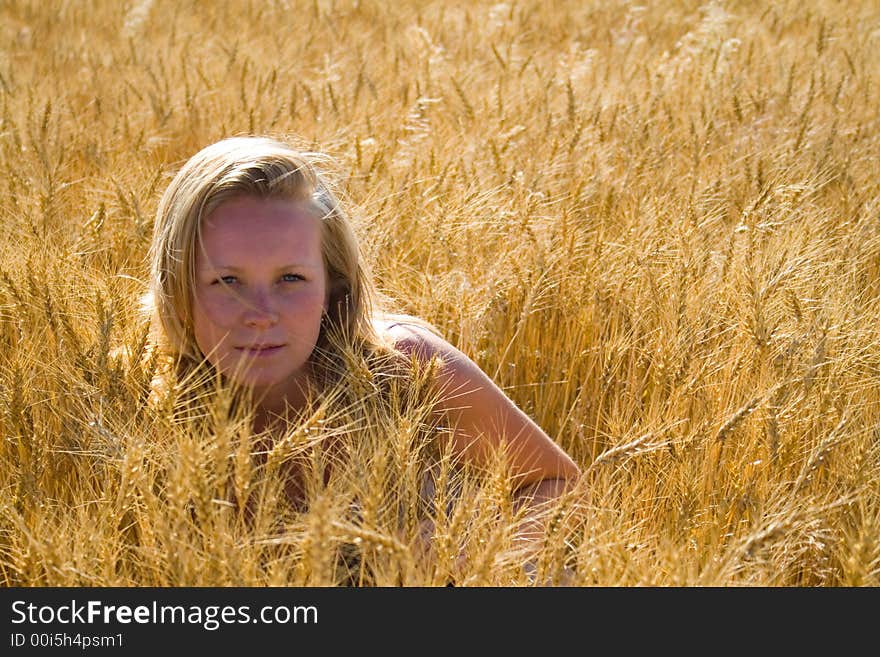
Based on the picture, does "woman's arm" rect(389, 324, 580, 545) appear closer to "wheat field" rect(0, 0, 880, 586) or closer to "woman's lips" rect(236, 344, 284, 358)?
"wheat field" rect(0, 0, 880, 586)

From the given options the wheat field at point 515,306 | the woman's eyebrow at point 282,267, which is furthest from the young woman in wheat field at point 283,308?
the wheat field at point 515,306

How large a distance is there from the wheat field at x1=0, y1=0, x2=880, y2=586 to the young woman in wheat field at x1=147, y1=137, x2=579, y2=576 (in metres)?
0.13

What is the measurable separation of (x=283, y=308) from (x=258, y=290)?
0.06m

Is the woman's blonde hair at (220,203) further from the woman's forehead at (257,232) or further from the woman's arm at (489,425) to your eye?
the woman's arm at (489,425)

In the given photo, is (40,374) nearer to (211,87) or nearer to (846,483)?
(846,483)

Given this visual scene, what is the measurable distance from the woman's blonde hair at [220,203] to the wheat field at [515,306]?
0.12m

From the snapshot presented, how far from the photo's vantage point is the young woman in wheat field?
1.73 meters

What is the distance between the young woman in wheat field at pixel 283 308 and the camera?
173cm

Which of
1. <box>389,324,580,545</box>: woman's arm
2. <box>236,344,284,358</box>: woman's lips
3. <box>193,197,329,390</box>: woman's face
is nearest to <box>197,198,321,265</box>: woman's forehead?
<box>193,197,329,390</box>: woman's face

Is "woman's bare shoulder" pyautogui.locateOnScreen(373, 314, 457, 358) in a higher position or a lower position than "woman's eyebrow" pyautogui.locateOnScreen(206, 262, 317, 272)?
lower
